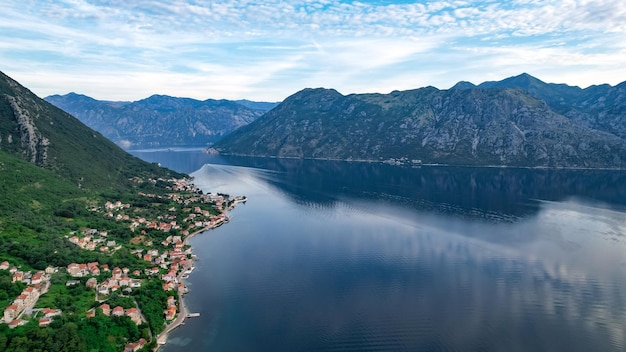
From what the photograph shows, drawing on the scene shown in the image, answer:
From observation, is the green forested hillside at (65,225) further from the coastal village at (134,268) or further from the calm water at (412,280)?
the calm water at (412,280)

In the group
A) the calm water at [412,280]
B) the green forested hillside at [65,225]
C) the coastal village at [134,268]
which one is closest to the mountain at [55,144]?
the green forested hillside at [65,225]

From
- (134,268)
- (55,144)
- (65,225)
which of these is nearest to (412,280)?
(134,268)

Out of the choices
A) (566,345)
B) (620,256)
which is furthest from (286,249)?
(620,256)

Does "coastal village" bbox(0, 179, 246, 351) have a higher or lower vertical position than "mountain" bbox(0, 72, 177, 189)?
lower

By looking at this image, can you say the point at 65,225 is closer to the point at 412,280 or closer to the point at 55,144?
the point at 55,144

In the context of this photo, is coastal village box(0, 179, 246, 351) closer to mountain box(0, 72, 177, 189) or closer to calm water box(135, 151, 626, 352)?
calm water box(135, 151, 626, 352)

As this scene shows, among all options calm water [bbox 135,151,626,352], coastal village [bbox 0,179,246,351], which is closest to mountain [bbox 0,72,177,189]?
coastal village [bbox 0,179,246,351]
